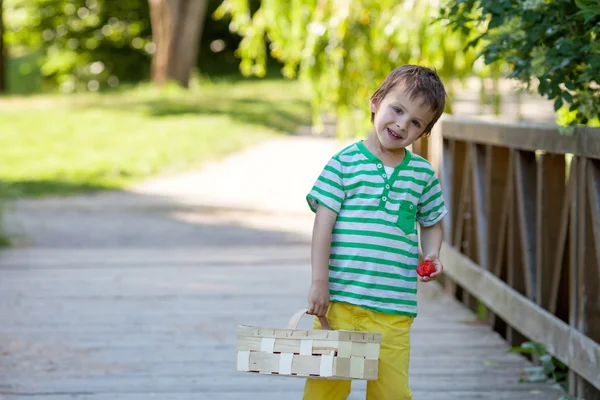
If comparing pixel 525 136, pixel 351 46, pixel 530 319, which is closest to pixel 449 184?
pixel 525 136

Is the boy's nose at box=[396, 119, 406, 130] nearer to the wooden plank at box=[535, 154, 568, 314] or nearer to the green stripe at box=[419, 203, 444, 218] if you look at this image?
the green stripe at box=[419, 203, 444, 218]

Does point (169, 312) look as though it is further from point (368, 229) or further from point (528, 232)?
point (368, 229)

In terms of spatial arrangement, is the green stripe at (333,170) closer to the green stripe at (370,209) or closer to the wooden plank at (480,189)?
the green stripe at (370,209)

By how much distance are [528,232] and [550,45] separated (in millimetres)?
894

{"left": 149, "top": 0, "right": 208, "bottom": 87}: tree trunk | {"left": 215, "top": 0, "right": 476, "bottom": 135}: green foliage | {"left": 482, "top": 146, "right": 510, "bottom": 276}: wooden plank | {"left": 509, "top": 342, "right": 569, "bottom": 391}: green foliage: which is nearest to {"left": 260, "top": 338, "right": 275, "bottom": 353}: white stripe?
{"left": 509, "top": 342, "right": 569, "bottom": 391}: green foliage

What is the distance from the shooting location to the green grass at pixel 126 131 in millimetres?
13203

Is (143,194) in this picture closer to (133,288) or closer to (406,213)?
(133,288)

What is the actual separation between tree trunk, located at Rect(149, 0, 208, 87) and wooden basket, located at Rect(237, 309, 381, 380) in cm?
1879

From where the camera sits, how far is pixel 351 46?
8812 millimetres

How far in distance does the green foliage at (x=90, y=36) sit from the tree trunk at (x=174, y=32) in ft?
28.2

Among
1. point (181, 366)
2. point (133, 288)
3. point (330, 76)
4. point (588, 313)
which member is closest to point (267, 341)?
point (588, 313)

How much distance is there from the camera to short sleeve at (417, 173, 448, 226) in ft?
10.0

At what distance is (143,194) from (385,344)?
29.0ft

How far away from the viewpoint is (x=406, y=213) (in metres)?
2.98
